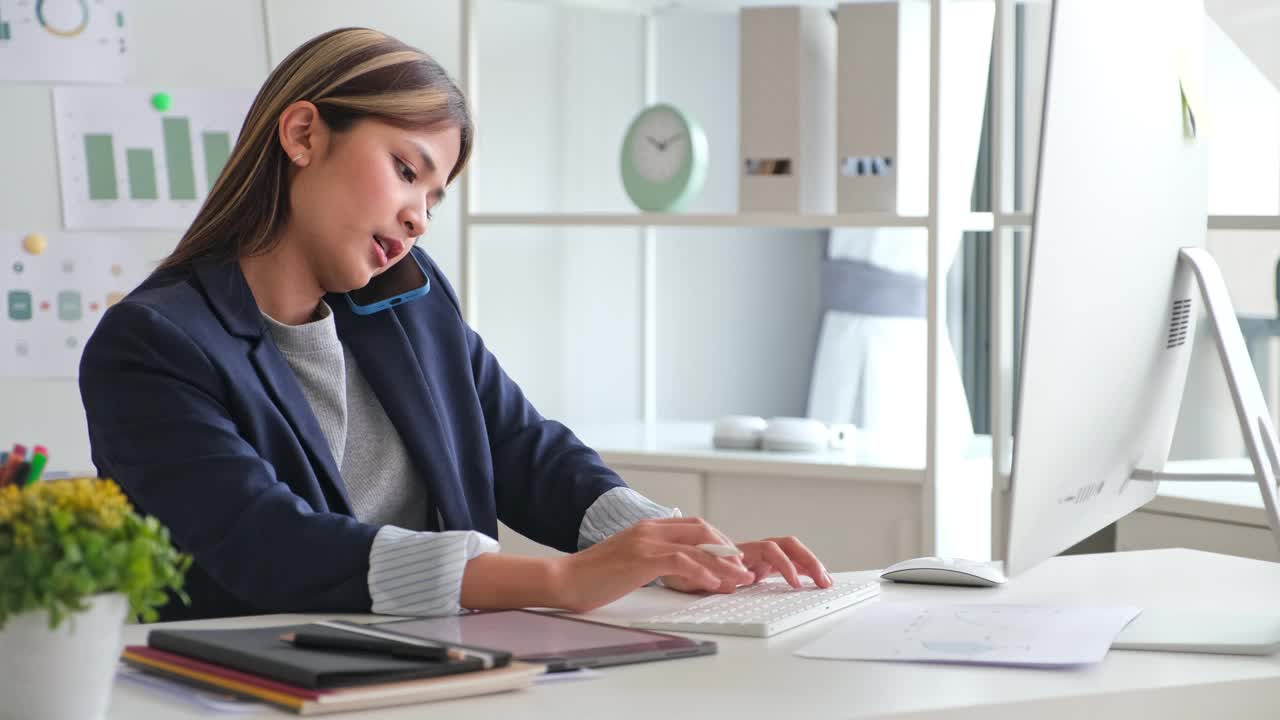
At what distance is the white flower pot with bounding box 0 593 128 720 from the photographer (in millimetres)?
821

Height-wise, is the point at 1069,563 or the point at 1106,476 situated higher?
the point at 1106,476

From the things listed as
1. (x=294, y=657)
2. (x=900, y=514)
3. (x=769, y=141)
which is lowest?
(x=900, y=514)

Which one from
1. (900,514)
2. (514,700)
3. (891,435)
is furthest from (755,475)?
(514,700)

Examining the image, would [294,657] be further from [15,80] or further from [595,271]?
[595,271]

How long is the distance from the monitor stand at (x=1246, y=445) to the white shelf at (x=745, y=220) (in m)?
1.38

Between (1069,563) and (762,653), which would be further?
(1069,563)

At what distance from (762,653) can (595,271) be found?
2719 millimetres

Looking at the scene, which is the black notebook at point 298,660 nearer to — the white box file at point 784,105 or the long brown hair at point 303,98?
the long brown hair at point 303,98

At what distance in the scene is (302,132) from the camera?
1.55m

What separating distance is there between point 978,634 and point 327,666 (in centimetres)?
52

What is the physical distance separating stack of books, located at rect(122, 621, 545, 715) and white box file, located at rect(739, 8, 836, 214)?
1972 millimetres

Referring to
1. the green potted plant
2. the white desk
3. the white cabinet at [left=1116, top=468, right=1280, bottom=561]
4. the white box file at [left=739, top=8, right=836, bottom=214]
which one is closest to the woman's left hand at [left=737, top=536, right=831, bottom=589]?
the white desk

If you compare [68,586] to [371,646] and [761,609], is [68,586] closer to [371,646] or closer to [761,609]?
[371,646]

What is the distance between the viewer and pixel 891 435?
3.18m
